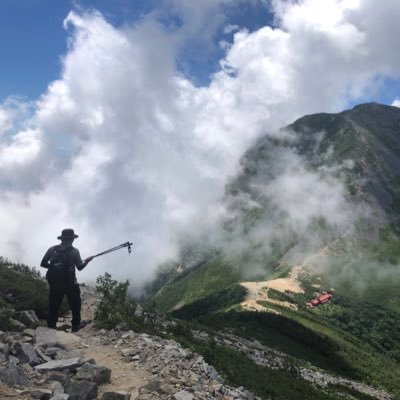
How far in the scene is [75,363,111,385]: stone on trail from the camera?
13.5m

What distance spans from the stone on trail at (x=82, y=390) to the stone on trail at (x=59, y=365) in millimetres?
1595

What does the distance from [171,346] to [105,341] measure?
290cm

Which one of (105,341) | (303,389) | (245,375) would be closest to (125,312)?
(105,341)

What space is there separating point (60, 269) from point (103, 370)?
707cm

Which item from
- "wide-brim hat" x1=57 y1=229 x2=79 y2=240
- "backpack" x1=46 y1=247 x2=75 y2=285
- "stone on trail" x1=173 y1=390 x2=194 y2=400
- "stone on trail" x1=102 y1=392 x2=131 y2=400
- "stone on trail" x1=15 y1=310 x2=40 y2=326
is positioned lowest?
"stone on trail" x1=173 y1=390 x2=194 y2=400

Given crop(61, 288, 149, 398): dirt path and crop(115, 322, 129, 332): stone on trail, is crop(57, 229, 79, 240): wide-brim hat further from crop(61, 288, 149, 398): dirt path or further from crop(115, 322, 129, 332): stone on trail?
crop(115, 322, 129, 332): stone on trail

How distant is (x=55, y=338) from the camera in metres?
18.2

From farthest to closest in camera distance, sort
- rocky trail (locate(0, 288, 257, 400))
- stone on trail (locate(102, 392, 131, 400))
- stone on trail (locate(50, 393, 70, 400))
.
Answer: rocky trail (locate(0, 288, 257, 400)), stone on trail (locate(102, 392, 131, 400)), stone on trail (locate(50, 393, 70, 400))

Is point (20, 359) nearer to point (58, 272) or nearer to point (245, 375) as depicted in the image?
point (58, 272)

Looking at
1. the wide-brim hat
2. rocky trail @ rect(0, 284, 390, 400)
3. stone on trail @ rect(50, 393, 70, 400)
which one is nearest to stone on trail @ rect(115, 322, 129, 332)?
rocky trail @ rect(0, 284, 390, 400)

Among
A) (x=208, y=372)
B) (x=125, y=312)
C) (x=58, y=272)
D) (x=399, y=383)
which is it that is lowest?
(x=399, y=383)

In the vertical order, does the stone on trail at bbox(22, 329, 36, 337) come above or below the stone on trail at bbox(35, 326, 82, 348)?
above

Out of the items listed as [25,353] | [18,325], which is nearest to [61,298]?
[18,325]

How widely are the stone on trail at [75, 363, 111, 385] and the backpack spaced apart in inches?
257
